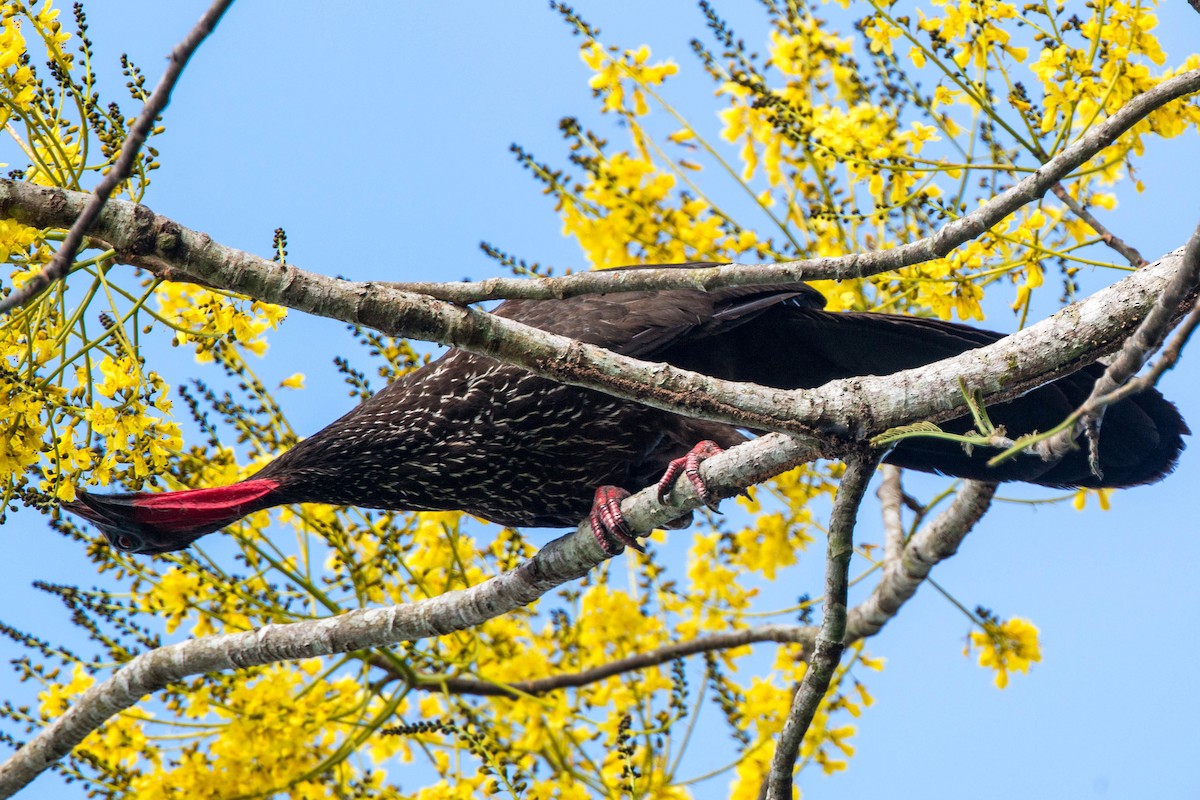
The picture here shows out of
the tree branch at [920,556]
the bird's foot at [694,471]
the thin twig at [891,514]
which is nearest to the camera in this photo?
the bird's foot at [694,471]

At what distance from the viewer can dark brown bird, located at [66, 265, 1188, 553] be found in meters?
3.75

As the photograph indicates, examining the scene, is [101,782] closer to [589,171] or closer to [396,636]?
[396,636]

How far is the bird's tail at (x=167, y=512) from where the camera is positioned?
371cm

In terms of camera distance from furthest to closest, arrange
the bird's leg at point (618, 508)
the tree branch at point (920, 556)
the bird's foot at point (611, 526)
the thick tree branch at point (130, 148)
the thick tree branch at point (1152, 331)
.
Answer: the tree branch at point (920, 556) < the bird's foot at point (611, 526) < the bird's leg at point (618, 508) < the thick tree branch at point (1152, 331) < the thick tree branch at point (130, 148)

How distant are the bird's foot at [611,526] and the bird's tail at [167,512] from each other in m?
1.09

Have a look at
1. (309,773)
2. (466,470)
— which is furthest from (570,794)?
(466,470)

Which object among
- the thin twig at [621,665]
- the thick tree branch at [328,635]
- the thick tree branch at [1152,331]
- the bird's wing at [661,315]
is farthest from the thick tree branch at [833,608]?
the thin twig at [621,665]

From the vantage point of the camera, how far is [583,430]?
3881 mm

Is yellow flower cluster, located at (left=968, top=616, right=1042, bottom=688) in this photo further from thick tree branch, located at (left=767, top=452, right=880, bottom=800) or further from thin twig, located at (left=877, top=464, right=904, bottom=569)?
thick tree branch, located at (left=767, top=452, right=880, bottom=800)

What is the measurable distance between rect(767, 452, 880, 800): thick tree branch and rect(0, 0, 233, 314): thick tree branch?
1.66 m

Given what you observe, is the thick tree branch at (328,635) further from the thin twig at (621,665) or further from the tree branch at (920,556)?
the tree branch at (920,556)

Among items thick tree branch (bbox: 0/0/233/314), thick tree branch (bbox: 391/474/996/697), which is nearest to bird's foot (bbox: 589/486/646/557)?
thick tree branch (bbox: 391/474/996/697)

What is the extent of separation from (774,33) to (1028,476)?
211 cm

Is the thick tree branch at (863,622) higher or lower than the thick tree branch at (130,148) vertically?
higher
